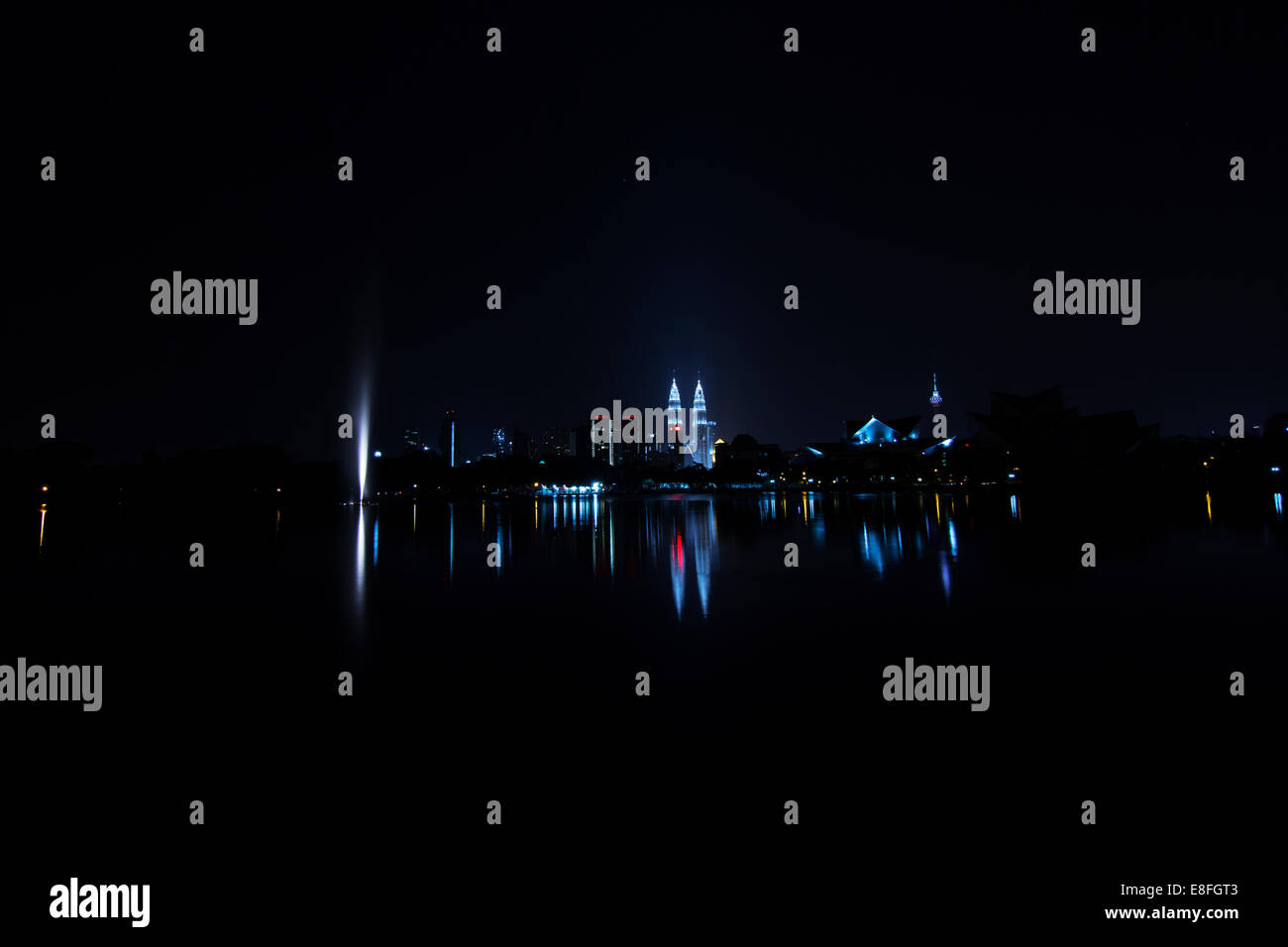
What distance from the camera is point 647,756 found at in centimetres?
612

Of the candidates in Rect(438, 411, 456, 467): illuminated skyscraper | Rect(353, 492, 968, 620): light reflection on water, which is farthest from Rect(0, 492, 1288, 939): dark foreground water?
Rect(438, 411, 456, 467): illuminated skyscraper

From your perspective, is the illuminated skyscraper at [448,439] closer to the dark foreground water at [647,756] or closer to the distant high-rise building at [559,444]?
the distant high-rise building at [559,444]

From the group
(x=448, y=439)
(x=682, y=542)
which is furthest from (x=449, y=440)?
(x=682, y=542)

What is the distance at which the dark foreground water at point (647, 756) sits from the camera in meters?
4.61

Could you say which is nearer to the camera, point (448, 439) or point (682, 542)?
point (682, 542)

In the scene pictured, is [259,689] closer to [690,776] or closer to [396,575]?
[690,776]

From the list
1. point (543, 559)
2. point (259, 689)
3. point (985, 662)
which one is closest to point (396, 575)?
point (543, 559)

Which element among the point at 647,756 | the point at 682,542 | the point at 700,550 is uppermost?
the point at 682,542

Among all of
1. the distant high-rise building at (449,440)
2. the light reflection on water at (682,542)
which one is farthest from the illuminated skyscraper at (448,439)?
the light reflection on water at (682,542)

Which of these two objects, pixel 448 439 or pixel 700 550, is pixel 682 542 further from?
pixel 448 439

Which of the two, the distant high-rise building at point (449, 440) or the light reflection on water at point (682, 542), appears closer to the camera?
the light reflection on water at point (682, 542)

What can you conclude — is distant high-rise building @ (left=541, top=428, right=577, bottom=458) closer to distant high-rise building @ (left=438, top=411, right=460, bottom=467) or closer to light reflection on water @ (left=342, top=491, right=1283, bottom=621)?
distant high-rise building @ (left=438, top=411, right=460, bottom=467)

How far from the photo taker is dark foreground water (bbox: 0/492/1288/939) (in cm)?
461
